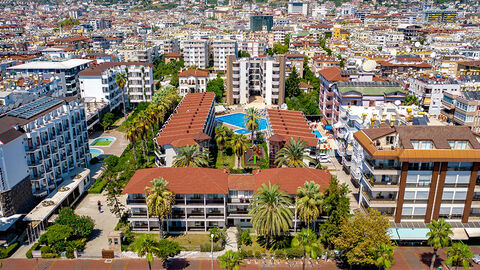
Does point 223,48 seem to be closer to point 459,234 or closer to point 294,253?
point 294,253

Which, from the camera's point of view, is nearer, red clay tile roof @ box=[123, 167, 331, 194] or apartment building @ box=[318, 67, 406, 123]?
red clay tile roof @ box=[123, 167, 331, 194]

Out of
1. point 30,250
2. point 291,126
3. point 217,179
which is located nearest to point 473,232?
point 217,179

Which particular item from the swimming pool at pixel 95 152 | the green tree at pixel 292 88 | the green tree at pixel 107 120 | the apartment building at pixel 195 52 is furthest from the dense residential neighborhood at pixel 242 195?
the apartment building at pixel 195 52

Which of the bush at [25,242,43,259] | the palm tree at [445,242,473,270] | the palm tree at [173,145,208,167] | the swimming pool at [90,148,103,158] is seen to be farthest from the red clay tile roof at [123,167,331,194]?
the swimming pool at [90,148,103,158]

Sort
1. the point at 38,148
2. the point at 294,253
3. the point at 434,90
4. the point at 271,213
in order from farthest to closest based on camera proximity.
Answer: the point at 434,90 < the point at 38,148 < the point at 294,253 < the point at 271,213

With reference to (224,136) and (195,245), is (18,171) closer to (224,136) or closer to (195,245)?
(195,245)

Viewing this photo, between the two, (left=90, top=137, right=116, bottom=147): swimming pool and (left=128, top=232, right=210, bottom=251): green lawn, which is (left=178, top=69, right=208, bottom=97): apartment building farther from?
(left=128, top=232, right=210, bottom=251): green lawn

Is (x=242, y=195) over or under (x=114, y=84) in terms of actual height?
under
